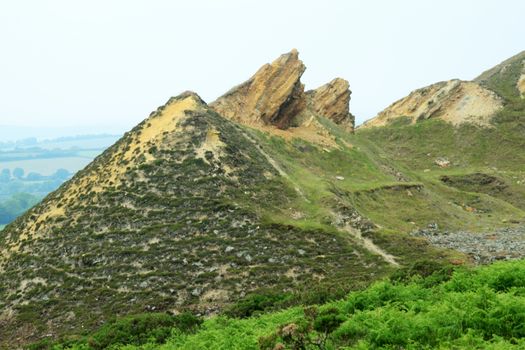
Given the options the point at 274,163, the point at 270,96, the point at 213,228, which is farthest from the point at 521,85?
the point at 213,228

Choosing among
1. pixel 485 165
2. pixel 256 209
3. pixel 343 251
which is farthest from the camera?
pixel 485 165

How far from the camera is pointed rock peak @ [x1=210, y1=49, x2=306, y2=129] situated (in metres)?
71.2

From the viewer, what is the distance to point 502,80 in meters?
139

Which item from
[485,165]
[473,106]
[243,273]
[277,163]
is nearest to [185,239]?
[243,273]

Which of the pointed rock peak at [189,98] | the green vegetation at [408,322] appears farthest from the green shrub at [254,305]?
the pointed rock peak at [189,98]

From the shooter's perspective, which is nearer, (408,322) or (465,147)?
(408,322)

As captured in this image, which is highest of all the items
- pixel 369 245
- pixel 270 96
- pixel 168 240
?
pixel 270 96

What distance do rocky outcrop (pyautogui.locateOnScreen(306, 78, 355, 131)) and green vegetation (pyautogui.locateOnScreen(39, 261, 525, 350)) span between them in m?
75.9

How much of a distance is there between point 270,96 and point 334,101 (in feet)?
104

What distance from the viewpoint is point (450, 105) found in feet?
399

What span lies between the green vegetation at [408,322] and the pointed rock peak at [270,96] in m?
48.2

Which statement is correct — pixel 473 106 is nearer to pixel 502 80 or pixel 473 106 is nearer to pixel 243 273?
pixel 502 80

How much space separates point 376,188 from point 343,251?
1940 centimetres

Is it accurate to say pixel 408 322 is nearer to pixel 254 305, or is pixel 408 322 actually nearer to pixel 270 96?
pixel 254 305
